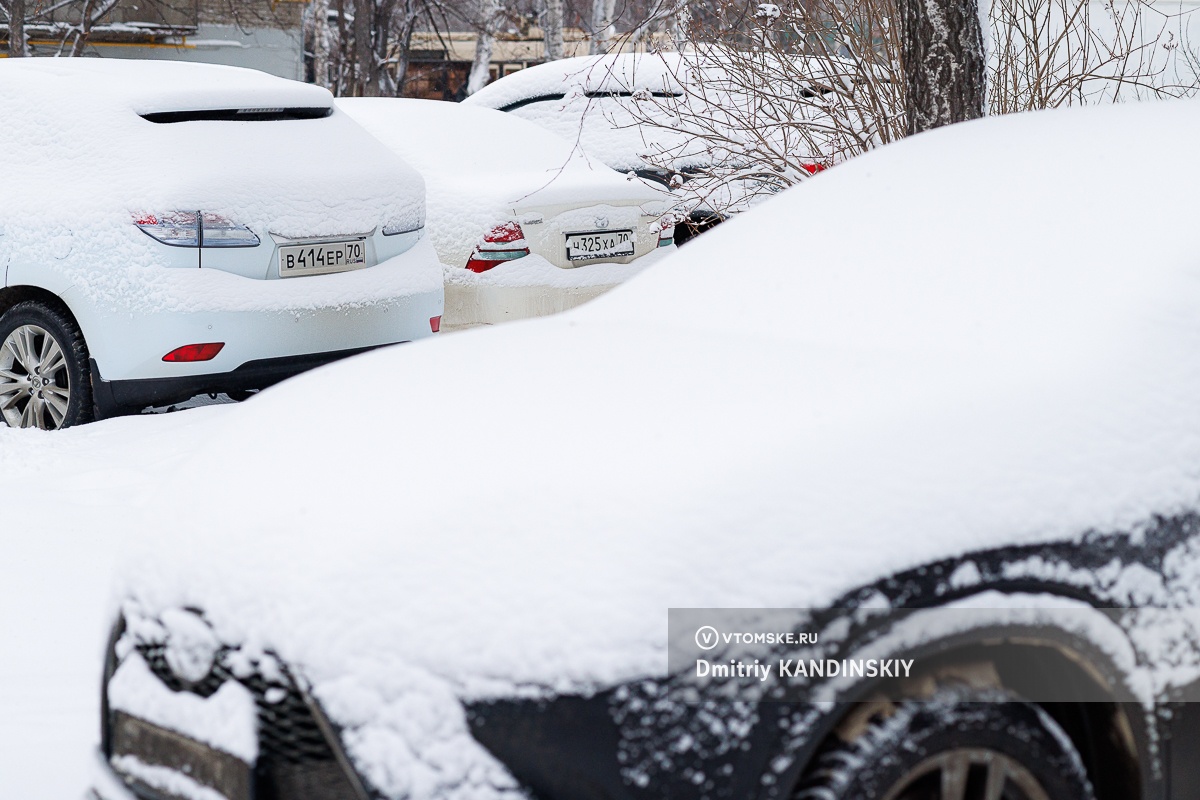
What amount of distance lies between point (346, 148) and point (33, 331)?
4.95 feet

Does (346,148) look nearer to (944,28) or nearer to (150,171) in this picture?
(150,171)

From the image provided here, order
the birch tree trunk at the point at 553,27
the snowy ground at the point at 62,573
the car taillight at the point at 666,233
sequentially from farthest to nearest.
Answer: the birch tree trunk at the point at 553,27, the car taillight at the point at 666,233, the snowy ground at the point at 62,573

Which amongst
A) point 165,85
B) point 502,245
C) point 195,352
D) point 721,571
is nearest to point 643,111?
point 502,245

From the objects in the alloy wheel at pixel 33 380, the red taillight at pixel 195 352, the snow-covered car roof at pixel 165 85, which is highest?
the snow-covered car roof at pixel 165 85

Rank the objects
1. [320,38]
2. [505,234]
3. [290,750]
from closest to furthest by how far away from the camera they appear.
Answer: [290,750]
[505,234]
[320,38]

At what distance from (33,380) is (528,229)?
2404 mm

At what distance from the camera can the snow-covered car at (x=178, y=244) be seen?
16.5 feet

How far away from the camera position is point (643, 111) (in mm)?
7105

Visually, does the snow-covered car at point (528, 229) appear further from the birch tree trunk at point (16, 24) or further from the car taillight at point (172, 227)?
the birch tree trunk at point (16, 24)

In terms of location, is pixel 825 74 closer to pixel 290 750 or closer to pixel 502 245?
pixel 502 245

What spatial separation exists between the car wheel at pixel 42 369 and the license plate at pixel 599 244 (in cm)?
242

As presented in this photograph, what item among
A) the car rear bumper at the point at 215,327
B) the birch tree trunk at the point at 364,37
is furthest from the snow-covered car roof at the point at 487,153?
the birch tree trunk at the point at 364,37

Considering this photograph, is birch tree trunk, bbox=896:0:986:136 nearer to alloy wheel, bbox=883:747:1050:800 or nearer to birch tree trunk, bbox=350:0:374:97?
alloy wheel, bbox=883:747:1050:800

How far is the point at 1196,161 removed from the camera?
2502mm
